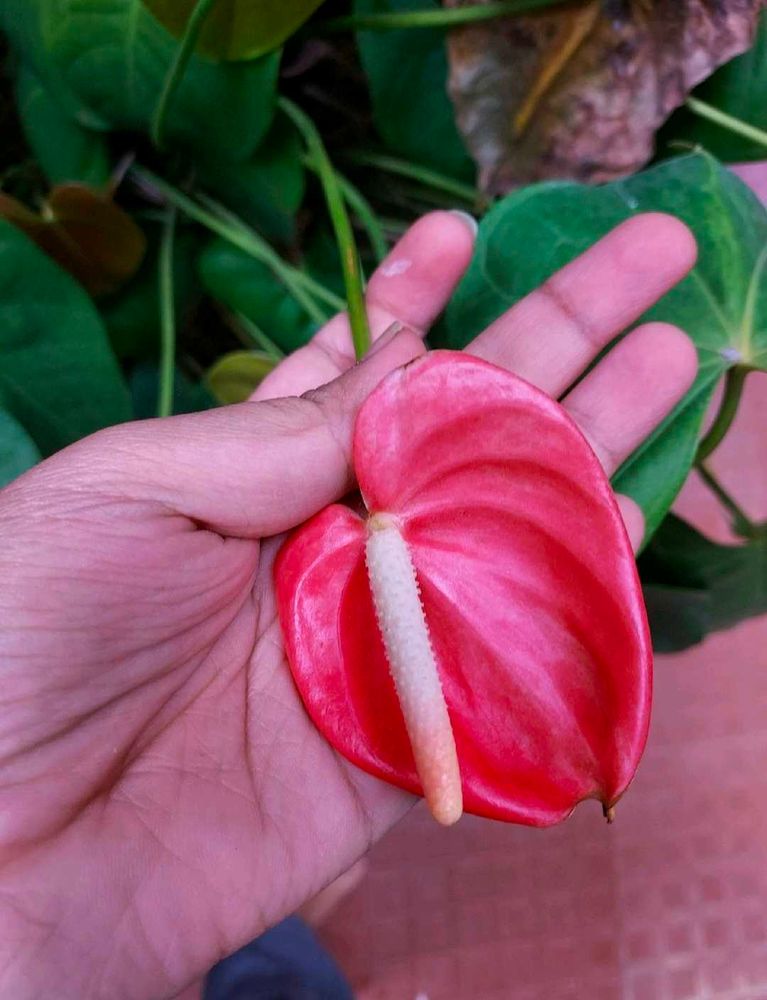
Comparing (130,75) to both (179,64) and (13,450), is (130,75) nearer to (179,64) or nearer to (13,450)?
(179,64)

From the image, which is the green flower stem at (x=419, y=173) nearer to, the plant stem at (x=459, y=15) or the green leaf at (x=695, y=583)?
the plant stem at (x=459, y=15)

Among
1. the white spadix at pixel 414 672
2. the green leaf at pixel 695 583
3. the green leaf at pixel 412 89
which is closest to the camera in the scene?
the white spadix at pixel 414 672

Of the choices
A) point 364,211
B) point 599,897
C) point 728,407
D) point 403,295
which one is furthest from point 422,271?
point 599,897

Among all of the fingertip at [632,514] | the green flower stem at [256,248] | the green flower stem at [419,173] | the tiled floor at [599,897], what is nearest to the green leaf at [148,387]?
the green flower stem at [256,248]

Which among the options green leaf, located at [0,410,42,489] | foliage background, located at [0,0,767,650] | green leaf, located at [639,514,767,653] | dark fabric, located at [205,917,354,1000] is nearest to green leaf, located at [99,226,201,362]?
foliage background, located at [0,0,767,650]

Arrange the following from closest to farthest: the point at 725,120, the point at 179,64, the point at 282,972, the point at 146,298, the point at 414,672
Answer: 1. the point at 414,672
2. the point at 179,64
3. the point at 725,120
4. the point at 146,298
5. the point at 282,972
